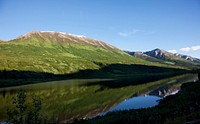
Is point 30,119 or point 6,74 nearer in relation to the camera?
point 30,119

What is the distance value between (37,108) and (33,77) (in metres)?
175

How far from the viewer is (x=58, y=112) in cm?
5750

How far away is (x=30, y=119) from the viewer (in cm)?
2570

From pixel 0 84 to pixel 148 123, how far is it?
13134 cm

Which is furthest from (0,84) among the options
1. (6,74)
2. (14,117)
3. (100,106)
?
(14,117)

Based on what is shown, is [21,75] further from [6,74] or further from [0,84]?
[0,84]

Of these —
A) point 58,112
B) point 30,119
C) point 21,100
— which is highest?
point 21,100

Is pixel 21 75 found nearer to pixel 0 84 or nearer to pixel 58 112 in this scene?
pixel 0 84

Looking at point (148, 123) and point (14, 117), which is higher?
point (14, 117)

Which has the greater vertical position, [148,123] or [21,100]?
[21,100]

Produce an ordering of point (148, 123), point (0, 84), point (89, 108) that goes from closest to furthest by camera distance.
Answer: point (148, 123) → point (89, 108) → point (0, 84)

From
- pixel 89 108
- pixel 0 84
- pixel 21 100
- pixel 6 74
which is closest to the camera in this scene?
pixel 21 100

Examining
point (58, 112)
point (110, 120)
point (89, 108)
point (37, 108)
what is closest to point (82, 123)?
point (110, 120)

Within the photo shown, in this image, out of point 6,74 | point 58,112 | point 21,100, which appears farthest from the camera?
point 6,74
